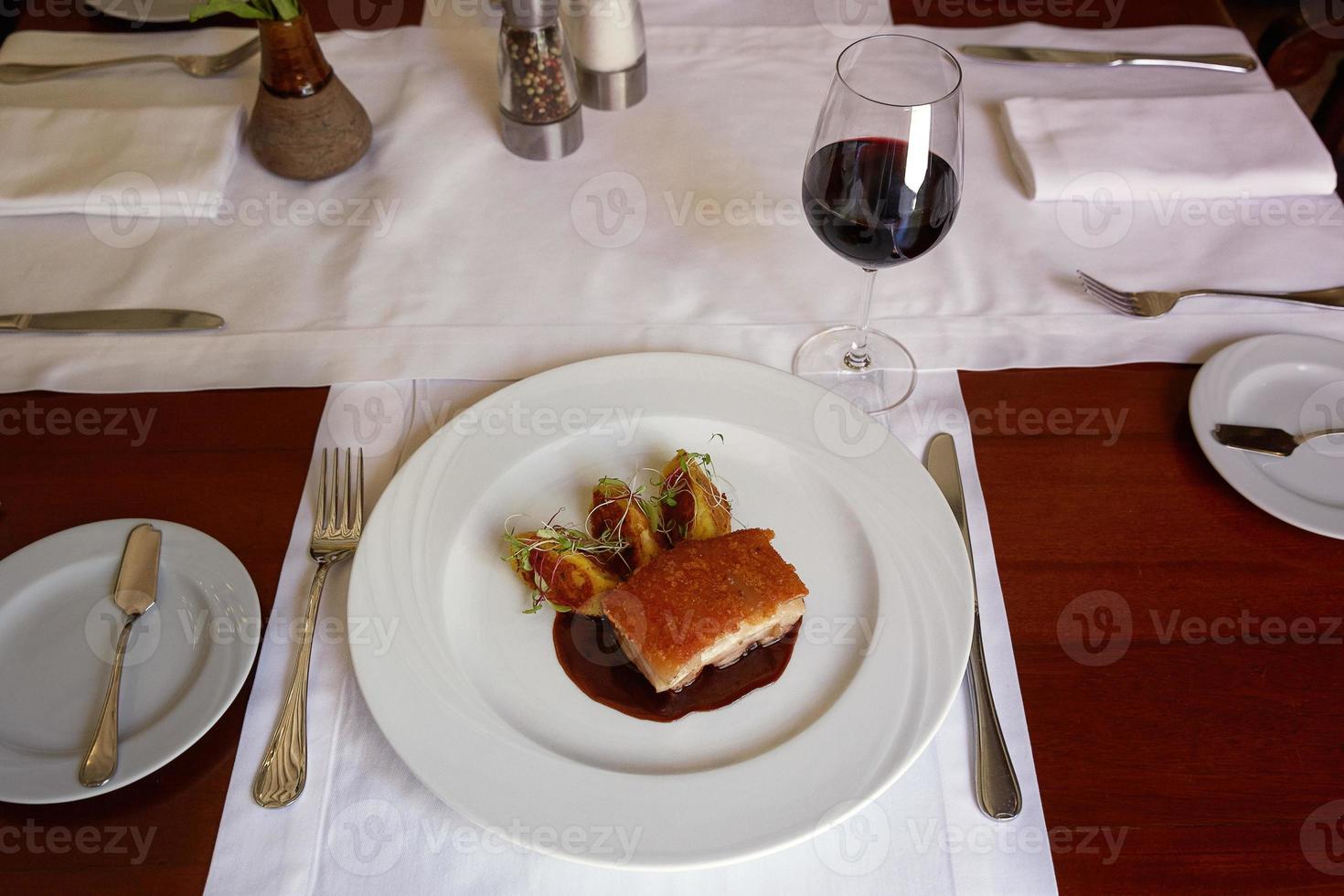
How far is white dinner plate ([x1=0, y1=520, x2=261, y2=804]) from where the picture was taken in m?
0.66

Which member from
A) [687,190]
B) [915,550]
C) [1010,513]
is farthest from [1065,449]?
[687,190]

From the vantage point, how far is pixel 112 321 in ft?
3.15

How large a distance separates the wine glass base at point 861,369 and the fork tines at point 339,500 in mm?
444

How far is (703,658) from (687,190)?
639 mm

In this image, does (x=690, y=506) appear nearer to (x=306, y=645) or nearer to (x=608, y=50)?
(x=306, y=645)

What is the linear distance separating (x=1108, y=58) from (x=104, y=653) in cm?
133

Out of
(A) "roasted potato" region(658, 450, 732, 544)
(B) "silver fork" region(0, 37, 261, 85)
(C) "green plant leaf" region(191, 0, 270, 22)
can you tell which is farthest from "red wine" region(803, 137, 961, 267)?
(B) "silver fork" region(0, 37, 261, 85)

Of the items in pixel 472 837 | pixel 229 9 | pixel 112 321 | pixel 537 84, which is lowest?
pixel 472 837

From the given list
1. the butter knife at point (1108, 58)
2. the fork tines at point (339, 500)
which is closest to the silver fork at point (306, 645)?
the fork tines at point (339, 500)

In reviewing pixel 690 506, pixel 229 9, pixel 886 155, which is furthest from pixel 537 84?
pixel 690 506

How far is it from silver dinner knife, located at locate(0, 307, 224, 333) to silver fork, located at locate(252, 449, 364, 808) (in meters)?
0.25

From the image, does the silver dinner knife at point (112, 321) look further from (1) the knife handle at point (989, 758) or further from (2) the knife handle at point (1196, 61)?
(2) the knife handle at point (1196, 61)

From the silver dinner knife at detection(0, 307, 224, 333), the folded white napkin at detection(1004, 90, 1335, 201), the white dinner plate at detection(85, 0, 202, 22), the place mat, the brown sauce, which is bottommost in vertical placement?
the place mat

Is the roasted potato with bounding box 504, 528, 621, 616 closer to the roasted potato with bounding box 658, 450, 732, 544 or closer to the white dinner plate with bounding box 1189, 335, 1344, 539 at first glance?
the roasted potato with bounding box 658, 450, 732, 544
